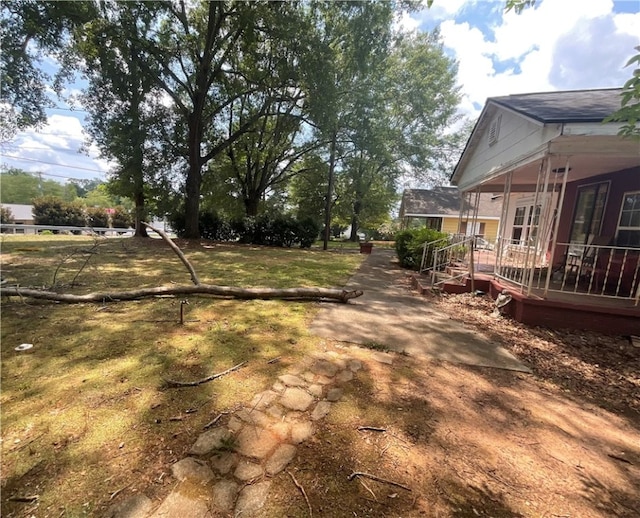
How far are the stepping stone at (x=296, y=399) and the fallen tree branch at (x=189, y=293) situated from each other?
2901mm

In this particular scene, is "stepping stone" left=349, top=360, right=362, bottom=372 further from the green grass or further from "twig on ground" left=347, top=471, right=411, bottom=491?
"twig on ground" left=347, top=471, right=411, bottom=491

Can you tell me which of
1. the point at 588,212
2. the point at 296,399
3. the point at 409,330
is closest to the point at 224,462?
the point at 296,399

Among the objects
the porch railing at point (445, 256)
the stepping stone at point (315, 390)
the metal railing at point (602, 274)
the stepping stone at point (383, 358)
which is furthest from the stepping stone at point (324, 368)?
the porch railing at point (445, 256)

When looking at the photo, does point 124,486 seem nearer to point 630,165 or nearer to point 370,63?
point 630,165

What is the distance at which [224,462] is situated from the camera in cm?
179

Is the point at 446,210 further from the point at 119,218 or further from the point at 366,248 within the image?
the point at 119,218

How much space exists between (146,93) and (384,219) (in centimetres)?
2374

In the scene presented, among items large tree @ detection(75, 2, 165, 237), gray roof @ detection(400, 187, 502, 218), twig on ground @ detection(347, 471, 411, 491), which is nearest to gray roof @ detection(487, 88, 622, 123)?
twig on ground @ detection(347, 471, 411, 491)

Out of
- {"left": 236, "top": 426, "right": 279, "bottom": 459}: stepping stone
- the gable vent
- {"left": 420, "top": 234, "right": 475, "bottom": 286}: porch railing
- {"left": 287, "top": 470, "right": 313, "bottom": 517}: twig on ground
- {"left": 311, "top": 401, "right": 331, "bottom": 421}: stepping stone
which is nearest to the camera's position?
{"left": 287, "top": 470, "right": 313, "bottom": 517}: twig on ground

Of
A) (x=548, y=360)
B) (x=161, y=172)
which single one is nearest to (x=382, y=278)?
(x=548, y=360)

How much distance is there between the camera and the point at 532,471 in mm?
1907

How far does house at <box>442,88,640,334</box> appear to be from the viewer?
15.3 ft

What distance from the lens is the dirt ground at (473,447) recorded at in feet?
5.41

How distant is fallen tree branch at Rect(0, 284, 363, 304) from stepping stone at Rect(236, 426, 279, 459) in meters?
3.35
